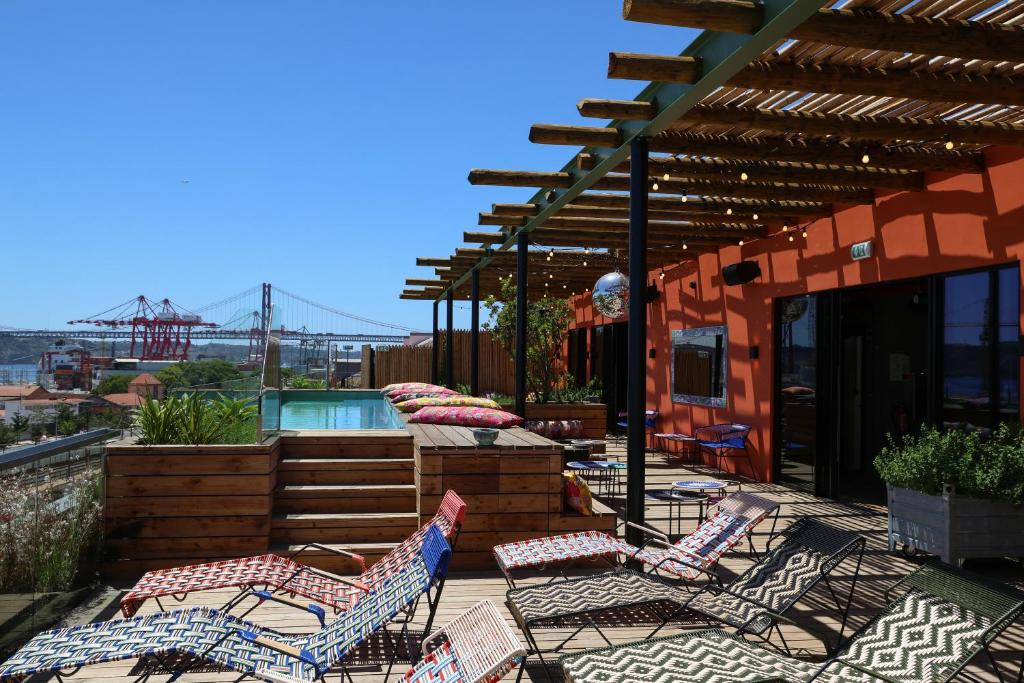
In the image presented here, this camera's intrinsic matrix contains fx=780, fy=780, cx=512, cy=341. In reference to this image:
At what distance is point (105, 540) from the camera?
4.77 meters

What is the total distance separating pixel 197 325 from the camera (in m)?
123

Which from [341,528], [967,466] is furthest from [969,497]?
[341,528]

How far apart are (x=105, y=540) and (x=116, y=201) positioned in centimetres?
9860

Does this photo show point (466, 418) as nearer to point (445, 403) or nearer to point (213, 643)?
point (445, 403)

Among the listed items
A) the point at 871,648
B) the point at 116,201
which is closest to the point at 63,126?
the point at 116,201

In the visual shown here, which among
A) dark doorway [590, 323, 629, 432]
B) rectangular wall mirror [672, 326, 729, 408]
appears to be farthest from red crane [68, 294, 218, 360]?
rectangular wall mirror [672, 326, 729, 408]

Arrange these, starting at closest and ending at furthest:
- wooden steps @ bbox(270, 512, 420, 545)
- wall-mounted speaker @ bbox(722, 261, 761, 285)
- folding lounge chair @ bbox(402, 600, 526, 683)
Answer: folding lounge chair @ bbox(402, 600, 526, 683) → wooden steps @ bbox(270, 512, 420, 545) → wall-mounted speaker @ bbox(722, 261, 761, 285)

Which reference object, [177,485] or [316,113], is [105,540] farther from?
[316,113]

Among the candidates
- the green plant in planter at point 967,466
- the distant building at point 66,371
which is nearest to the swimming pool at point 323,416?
the green plant in planter at point 967,466

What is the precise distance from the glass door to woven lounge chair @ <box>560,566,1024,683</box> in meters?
5.29

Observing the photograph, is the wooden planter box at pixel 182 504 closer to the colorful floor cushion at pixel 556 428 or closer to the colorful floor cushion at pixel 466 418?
the colorful floor cushion at pixel 466 418

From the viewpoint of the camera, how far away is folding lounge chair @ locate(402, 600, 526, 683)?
2.41 metres

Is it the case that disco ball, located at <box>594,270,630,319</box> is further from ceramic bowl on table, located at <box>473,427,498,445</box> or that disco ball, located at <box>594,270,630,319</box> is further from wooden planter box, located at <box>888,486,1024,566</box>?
wooden planter box, located at <box>888,486,1024,566</box>

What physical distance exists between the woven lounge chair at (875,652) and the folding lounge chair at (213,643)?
2.65 ft
